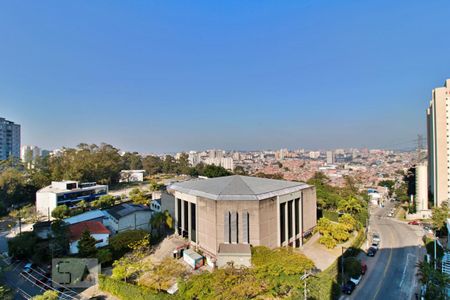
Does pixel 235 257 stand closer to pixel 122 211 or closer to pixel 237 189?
pixel 237 189

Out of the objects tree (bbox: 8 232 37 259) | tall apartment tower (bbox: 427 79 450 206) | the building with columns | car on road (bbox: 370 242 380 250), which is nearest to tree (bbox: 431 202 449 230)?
car on road (bbox: 370 242 380 250)

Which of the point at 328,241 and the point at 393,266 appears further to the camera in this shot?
the point at 328,241

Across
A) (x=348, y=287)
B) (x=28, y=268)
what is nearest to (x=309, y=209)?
(x=348, y=287)

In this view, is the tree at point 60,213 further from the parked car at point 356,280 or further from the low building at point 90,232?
the parked car at point 356,280

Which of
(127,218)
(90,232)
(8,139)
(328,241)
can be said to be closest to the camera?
(90,232)

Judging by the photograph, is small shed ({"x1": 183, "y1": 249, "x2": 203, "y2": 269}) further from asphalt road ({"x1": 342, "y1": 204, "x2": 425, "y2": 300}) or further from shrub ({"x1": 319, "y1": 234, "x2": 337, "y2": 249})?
shrub ({"x1": 319, "y1": 234, "x2": 337, "y2": 249})
